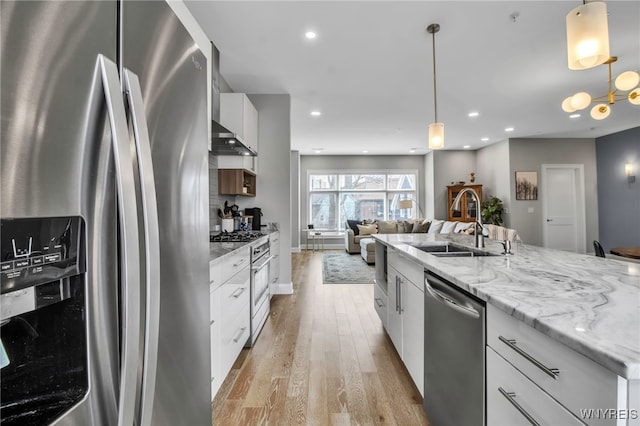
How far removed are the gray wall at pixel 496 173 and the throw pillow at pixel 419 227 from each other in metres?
1.89

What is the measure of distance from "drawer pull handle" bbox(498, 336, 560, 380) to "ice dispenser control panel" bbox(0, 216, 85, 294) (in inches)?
41.6

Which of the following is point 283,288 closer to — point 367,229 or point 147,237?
point 147,237

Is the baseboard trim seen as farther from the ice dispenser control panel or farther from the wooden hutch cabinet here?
the wooden hutch cabinet

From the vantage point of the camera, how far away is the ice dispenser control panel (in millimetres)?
419

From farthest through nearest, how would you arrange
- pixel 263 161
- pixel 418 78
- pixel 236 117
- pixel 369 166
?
pixel 369 166, pixel 263 161, pixel 418 78, pixel 236 117

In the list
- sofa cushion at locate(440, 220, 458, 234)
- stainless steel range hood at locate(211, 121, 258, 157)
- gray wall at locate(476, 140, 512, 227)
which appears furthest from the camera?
gray wall at locate(476, 140, 512, 227)

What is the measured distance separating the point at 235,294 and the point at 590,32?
8.63ft

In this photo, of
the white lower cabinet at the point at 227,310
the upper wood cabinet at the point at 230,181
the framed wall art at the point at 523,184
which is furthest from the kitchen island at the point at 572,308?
the framed wall art at the point at 523,184

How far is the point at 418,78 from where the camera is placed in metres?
3.66

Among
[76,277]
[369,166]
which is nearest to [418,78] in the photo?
[76,277]

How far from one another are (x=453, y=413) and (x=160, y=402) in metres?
1.13

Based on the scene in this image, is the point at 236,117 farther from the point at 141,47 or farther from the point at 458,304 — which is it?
the point at 458,304

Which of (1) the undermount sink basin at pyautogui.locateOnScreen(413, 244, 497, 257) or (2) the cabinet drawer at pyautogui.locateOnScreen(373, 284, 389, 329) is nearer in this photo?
(1) the undermount sink basin at pyautogui.locateOnScreen(413, 244, 497, 257)

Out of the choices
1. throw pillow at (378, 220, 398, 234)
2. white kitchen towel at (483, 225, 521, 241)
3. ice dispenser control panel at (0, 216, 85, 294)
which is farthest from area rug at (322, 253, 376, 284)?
ice dispenser control panel at (0, 216, 85, 294)
